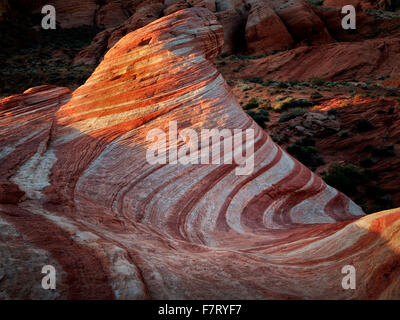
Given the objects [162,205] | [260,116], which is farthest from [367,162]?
[162,205]

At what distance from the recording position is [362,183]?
1135 centimetres

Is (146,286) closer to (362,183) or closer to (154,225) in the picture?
(154,225)

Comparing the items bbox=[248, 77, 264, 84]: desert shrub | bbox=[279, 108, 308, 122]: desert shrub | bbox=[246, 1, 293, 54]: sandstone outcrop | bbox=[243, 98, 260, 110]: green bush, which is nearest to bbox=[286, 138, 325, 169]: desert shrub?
bbox=[279, 108, 308, 122]: desert shrub

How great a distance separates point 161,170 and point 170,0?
52.0 m

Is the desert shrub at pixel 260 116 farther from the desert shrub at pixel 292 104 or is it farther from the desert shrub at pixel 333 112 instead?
the desert shrub at pixel 333 112

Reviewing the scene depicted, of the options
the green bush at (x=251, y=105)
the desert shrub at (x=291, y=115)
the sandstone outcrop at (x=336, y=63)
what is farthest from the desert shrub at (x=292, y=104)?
the sandstone outcrop at (x=336, y=63)

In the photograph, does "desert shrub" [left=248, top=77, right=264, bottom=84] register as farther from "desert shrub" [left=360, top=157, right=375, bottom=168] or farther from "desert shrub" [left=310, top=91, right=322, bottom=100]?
"desert shrub" [left=360, top=157, right=375, bottom=168]

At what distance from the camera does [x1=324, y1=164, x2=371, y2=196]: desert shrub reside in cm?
1096

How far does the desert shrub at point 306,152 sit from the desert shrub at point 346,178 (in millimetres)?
1114

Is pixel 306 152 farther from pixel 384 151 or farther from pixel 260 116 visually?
pixel 260 116

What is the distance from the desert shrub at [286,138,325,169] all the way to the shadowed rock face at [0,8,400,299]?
18.1 ft

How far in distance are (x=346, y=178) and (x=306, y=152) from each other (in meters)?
2.83

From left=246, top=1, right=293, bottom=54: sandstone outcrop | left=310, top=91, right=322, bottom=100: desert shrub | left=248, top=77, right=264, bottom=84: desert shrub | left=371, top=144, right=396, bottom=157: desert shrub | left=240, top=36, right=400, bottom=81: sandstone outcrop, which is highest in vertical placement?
left=246, top=1, right=293, bottom=54: sandstone outcrop

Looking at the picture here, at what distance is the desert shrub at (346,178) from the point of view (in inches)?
432
